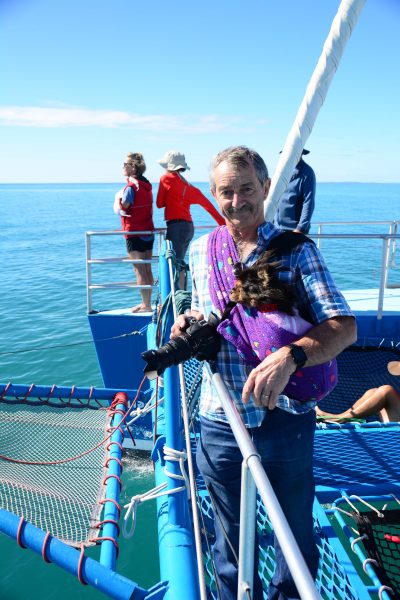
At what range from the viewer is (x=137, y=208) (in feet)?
22.2

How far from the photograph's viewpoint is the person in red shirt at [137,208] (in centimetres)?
657

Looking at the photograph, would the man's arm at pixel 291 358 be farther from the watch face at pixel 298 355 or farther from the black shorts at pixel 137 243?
the black shorts at pixel 137 243

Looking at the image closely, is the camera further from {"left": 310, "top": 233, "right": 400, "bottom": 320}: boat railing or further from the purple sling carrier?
{"left": 310, "top": 233, "right": 400, "bottom": 320}: boat railing

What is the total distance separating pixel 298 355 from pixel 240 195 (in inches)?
23.6

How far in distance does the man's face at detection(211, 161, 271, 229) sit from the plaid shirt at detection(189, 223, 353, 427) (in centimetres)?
7

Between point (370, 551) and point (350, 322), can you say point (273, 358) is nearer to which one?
point (350, 322)

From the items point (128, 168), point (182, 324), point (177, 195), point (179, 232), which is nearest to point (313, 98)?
point (182, 324)

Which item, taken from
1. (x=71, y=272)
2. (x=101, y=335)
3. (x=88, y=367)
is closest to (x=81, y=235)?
(x=71, y=272)

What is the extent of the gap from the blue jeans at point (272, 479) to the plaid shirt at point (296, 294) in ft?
0.17

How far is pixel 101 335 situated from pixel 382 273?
4193 mm

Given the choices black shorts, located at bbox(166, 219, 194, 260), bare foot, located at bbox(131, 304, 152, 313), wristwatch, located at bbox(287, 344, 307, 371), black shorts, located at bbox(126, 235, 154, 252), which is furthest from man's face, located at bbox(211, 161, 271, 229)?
bare foot, located at bbox(131, 304, 152, 313)

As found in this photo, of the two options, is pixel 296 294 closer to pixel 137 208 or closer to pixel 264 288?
pixel 264 288

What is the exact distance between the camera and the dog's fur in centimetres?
150

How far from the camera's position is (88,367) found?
31.3 feet
